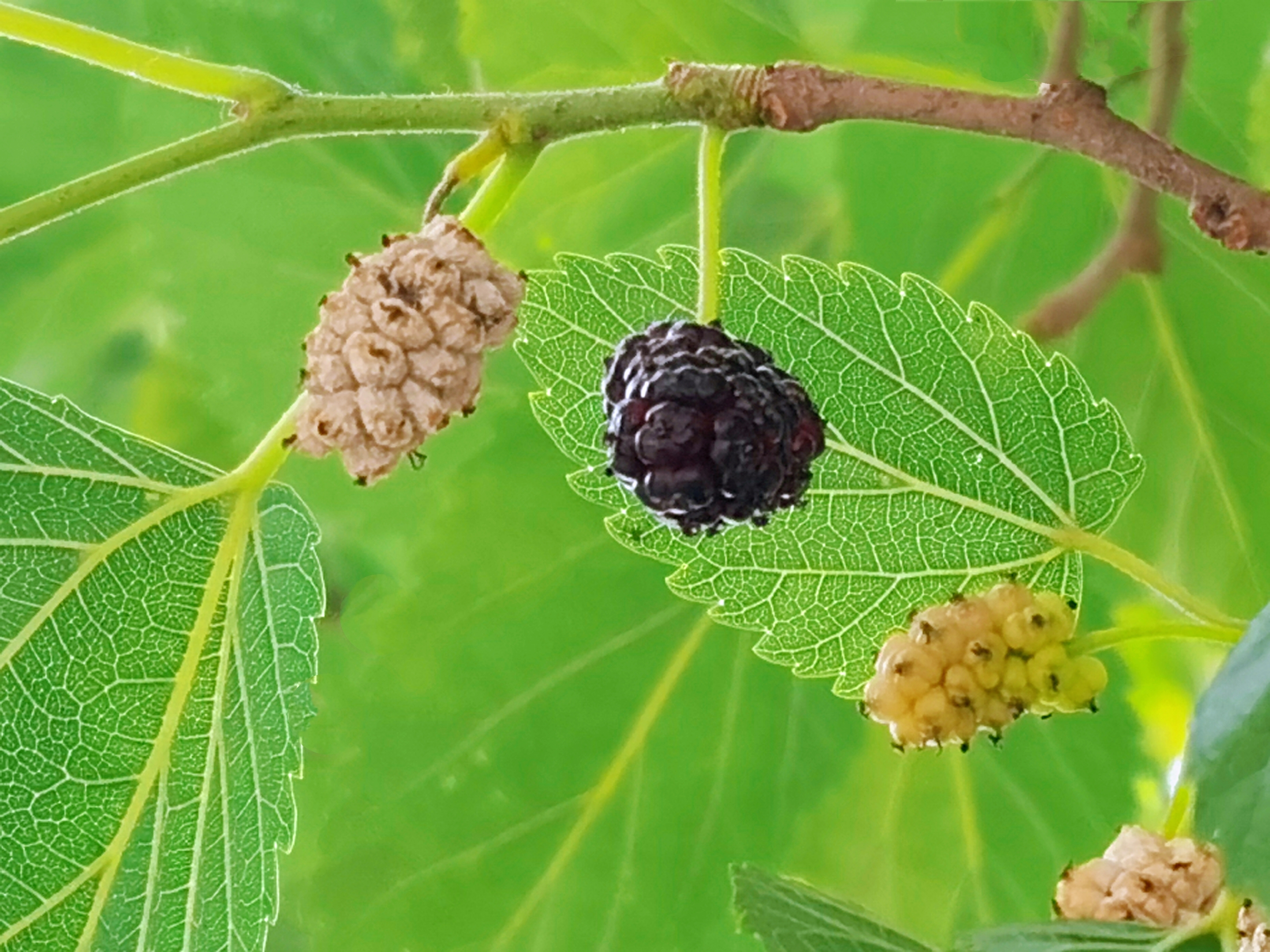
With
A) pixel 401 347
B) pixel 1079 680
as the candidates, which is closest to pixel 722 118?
pixel 401 347

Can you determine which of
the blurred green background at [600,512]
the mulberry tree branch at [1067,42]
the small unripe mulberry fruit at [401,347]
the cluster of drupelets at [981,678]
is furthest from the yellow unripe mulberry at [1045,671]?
the blurred green background at [600,512]

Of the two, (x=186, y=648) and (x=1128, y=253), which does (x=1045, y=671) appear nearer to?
(x=186, y=648)

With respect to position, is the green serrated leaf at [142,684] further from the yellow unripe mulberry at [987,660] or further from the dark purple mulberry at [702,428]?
the yellow unripe mulberry at [987,660]

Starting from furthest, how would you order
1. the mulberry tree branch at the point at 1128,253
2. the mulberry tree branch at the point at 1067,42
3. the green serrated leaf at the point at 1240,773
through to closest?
the mulberry tree branch at the point at 1128,253 → the mulberry tree branch at the point at 1067,42 → the green serrated leaf at the point at 1240,773

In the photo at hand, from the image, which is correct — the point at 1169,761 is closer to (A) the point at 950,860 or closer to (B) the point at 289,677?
(A) the point at 950,860

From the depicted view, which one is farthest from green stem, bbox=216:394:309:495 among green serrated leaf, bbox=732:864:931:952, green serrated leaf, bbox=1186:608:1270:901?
green serrated leaf, bbox=1186:608:1270:901

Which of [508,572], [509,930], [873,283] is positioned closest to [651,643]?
[508,572]

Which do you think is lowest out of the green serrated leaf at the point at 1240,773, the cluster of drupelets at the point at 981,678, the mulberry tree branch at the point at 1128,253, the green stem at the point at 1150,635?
the green serrated leaf at the point at 1240,773
